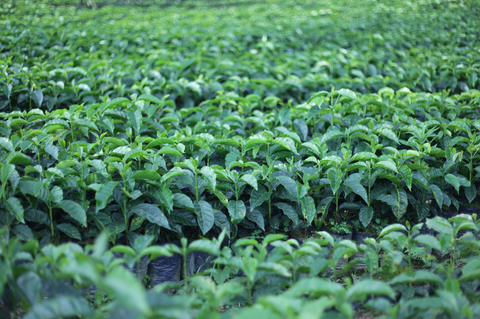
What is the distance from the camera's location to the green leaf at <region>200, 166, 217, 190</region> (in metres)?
2.25

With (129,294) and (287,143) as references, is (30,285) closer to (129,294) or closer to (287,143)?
(129,294)

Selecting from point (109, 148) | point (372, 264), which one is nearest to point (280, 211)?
point (372, 264)

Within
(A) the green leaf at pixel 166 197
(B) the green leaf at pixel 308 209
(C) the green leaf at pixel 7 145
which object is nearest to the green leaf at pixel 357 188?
(B) the green leaf at pixel 308 209

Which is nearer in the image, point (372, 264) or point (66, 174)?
point (372, 264)

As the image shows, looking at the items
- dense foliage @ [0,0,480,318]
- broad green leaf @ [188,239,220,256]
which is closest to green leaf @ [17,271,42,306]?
dense foliage @ [0,0,480,318]

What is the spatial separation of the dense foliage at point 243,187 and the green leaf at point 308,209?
12mm

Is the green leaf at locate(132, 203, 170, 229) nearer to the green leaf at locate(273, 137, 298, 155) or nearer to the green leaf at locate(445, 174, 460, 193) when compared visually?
the green leaf at locate(273, 137, 298, 155)

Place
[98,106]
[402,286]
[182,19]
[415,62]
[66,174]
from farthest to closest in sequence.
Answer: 1. [182,19]
2. [415,62]
3. [98,106]
4. [66,174]
5. [402,286]

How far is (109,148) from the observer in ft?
8.66

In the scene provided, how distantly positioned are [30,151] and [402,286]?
298cm

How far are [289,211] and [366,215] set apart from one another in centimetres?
57

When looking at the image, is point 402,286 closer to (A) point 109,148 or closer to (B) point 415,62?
(A) point 109,148

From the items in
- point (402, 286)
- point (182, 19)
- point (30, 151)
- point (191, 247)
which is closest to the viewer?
point (191, 247)

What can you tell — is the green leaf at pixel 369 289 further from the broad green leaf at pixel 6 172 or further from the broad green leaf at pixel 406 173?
the broad green leaf at pixel 6 172
